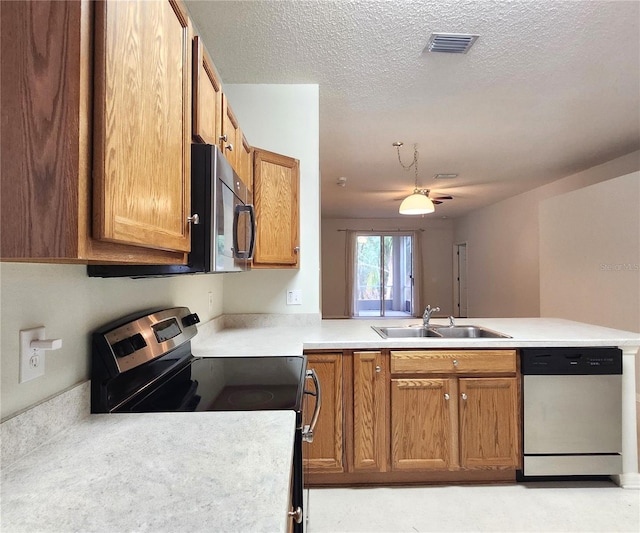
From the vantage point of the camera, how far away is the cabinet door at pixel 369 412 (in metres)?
2.03

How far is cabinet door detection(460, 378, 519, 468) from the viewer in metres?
2.03

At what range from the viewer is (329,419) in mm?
2020

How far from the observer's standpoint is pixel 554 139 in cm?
346

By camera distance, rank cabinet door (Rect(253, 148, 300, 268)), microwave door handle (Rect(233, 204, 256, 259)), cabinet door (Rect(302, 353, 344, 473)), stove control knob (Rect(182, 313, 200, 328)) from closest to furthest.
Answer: microwave door handle (Rect(233, 204, 256, 259)) → stove control knob (Rect(182, 313, 200, 328)) → cabinet door (Rect(302, 353, 344, 473)) → cabinet door (Rect(253, 148, 300, 268))

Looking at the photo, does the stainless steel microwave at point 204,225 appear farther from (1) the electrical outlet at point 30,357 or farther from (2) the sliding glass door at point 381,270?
(2) the sliding glass door at point 381,270

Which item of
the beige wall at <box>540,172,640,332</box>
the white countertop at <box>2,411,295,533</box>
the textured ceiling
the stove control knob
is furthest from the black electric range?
the beige wall at <box>540,172,640,332</box>

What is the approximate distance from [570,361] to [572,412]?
0.96 feet

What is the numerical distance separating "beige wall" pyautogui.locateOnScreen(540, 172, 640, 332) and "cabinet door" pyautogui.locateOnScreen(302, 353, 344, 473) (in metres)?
3.21

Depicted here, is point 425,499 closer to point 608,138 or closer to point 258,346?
point 258,346

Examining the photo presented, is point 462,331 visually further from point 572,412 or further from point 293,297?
point 293,297

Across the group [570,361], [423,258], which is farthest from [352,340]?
[423,258]

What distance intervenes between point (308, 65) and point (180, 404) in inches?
80.3

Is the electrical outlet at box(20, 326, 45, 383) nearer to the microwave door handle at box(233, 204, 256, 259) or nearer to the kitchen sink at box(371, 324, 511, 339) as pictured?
the microwave door handle at box(233, 204, 256, 259)

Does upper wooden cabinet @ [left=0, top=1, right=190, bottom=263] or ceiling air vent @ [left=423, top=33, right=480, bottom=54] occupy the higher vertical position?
ceiling air vent @ [left=423, top=33, right=480, bottom=54]
